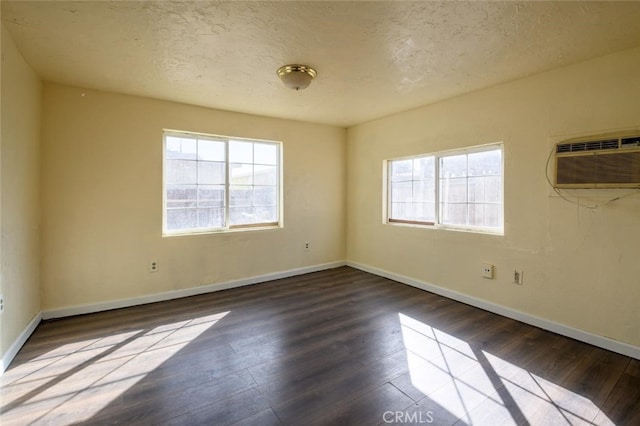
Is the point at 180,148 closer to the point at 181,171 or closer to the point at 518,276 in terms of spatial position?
the point at 181,171

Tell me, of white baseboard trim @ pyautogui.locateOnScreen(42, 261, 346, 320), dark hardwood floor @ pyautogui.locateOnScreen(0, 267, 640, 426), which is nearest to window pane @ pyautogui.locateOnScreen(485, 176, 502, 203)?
dark hardwood floor @ pyautogui.locateOnScreen(0, 267, 640, 426)

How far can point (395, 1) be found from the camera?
1.81 meters

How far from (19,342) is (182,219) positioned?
6.01ft

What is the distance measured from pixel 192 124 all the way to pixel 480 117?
343 cm

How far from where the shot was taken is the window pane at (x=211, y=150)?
3961 millimetres

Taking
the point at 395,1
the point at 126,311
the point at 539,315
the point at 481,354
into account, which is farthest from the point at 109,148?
the point at 539,315

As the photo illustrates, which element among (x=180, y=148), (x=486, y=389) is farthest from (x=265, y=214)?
(x=486, y=389)

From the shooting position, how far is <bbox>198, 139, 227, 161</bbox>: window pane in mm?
3961

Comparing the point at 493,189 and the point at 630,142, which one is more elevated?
the point at 630,142

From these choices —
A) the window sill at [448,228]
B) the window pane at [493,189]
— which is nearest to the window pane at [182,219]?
the window sill at [448,228]

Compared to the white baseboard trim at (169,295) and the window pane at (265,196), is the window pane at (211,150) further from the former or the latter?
the white baseboard trim at (169,295)

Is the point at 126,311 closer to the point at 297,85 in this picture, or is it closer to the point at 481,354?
the point at 297,85

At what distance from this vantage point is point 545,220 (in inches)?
112

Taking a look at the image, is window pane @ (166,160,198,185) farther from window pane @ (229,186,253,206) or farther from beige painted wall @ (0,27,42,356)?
beige painted wall @ (0,27,42,356)
